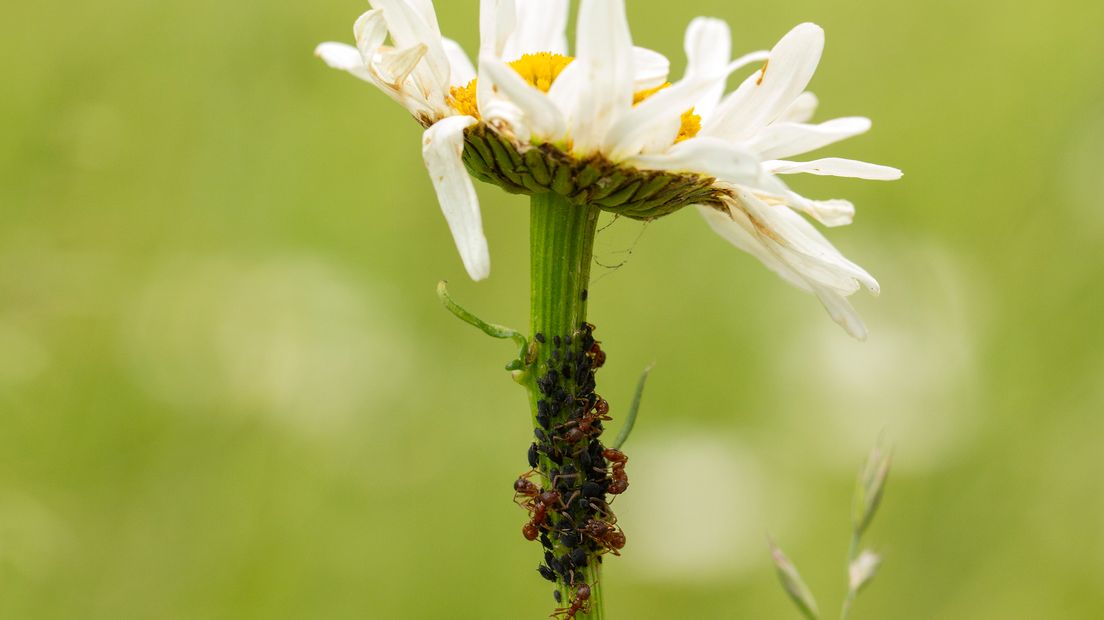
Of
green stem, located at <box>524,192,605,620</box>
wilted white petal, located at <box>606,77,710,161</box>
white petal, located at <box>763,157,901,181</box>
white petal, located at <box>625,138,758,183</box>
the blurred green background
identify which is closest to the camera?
white petal, located at <box>625,138,758,183</box>

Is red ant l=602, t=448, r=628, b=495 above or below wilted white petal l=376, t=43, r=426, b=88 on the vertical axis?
below

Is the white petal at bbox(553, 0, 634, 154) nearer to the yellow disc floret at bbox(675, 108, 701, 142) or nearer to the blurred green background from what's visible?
the yellow disc floret at bbox(675, 108, 701, 142)

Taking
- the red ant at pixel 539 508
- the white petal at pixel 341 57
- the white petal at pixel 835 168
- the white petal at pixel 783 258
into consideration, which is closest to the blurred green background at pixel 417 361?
the white petal at pixel 341 57

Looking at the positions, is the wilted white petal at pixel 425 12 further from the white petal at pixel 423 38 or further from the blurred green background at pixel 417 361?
the blurred green background at pixel 417 361

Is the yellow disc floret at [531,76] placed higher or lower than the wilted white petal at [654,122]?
higher

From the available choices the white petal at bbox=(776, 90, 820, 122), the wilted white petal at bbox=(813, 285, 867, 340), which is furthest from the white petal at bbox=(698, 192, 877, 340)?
the white petal at bbox=(776, 90, 820, 122)

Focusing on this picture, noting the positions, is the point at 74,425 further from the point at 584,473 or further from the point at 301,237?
the point at 584,473

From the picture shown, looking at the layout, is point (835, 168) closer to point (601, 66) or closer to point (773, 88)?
point (773, 88)
